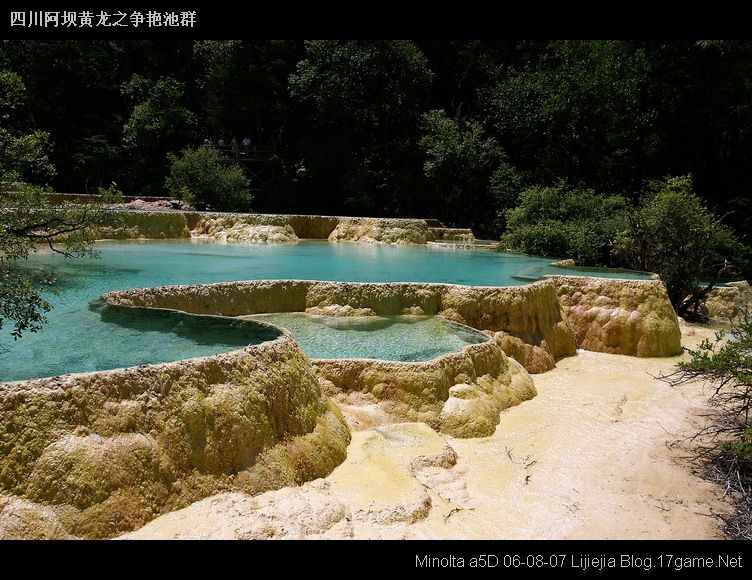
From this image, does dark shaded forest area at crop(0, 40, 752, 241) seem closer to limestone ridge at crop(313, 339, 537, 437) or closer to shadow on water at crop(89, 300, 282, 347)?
limestone ridge at crop(313, 339, 537, 437)

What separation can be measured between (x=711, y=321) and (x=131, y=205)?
1759cm

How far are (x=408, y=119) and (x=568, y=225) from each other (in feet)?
34.7

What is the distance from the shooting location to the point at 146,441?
459cm

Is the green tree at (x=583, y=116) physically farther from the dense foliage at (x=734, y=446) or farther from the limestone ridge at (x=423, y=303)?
the dense foliage at (x=734, y=446)

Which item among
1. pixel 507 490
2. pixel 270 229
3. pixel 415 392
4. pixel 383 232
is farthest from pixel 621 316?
pixel 270 229

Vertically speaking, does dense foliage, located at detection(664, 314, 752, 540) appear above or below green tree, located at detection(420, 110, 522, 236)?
below

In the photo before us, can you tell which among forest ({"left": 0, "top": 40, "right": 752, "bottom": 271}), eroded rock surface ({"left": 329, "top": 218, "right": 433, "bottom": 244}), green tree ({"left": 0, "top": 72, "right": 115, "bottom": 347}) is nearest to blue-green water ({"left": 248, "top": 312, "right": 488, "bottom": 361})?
green tree ({"left": 0, "top": 72, "right": 115, "bottom": 347})

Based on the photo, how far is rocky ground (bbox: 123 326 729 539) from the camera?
4.80 meters

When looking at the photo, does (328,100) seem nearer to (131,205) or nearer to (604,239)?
(131,205)

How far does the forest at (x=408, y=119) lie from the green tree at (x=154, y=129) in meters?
0.06

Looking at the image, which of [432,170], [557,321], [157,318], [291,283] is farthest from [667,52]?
[157,318]

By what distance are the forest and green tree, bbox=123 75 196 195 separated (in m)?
0.06

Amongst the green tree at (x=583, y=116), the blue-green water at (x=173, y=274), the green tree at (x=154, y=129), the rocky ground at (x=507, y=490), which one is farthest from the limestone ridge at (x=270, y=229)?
the rocky ground at (x=507, y=490)

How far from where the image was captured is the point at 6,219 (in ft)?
18.0
